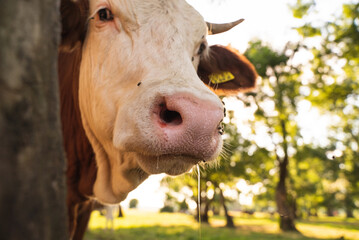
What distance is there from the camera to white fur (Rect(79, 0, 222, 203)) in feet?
5.54

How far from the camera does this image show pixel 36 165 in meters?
0.80

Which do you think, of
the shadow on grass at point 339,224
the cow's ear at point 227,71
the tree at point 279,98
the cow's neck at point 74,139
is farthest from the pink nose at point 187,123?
the shadow on grass at point 339,224

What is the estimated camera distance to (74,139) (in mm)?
2824

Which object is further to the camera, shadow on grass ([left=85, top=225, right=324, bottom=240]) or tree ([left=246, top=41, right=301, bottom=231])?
tree ([left=246, top=41, right=301, bottom=231])

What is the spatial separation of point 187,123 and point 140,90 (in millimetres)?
437

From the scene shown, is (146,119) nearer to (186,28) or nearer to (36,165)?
(36,165)

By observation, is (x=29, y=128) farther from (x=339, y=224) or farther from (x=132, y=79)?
(x=339, y=224)

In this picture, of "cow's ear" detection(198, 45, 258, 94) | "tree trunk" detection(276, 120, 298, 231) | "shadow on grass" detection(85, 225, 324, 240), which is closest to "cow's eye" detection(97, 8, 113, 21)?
"cow's ear" detection(198, 45, 258, 94)

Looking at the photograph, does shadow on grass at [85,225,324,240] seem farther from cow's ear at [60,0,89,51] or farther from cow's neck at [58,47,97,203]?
cow's ear at [60,0,89,51]

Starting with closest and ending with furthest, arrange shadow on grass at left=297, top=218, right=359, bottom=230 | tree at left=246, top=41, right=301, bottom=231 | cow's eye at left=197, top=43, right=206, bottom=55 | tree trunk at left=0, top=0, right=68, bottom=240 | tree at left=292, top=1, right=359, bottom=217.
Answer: tree trunk at left=0, top=0, right=68, bottom=240 < cow's eye at left=197, top=43, right=206, bottom=55 < tree at left=292, top=1, right=359, bottom=217 < tree at left=246, top=41, right=301, bottom=231 < shadow on grass at left=297, top=218, right=359, bottom=230

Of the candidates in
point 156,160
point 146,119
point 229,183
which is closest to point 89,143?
point 156,160

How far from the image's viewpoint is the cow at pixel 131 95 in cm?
158

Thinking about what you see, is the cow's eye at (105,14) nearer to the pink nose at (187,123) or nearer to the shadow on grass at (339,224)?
the pink nose at (187,123)

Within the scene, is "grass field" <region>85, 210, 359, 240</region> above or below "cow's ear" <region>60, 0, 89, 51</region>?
below
